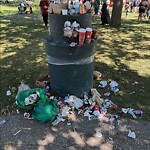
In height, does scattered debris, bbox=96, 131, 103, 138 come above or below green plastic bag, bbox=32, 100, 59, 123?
below

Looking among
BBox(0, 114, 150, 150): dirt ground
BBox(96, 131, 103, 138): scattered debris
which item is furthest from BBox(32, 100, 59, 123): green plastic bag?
BBox(96, 131, 103, 138): scattered debris

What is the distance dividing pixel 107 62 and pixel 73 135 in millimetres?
3499

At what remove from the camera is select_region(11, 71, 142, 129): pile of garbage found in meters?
4.19

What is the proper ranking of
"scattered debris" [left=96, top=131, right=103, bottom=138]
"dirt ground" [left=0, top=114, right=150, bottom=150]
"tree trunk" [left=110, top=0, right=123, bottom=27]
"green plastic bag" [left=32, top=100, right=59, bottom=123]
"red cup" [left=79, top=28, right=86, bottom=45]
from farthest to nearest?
1. "tree trunk" [left=110, top=0, right=123, bottom=27]
2. "green plastic bag" [left=32, top=100, right=59, bottom=123]
3. "red cup" [left=79, top=28, right=86, bottom=45]
4. "scattered debris" [left=96, top=131, right=103, bottom=138]
5. "dirt ground" [left=0, top=114, right=150, bottom=150]

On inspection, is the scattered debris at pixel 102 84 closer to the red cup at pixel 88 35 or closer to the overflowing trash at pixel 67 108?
the overflowing trash at pixel 67 108

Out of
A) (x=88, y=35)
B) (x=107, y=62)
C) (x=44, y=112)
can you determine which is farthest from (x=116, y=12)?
(x=44, y=112)

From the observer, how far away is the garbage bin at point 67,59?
415cm

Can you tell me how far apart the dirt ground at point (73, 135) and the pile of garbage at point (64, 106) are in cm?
11

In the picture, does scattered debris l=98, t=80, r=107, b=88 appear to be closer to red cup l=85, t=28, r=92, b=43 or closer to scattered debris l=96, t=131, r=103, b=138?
red cup l=85, t=28, r=92, b=43

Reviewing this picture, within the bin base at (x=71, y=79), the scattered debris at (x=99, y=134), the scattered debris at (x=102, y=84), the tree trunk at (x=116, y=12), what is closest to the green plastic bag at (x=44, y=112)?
the bin base at (x=71, y=79)

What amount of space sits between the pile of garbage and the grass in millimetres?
287

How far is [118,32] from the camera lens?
11.0m

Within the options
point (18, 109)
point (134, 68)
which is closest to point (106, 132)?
point (18, 109)

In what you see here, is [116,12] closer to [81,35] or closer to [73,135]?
[81,35]
